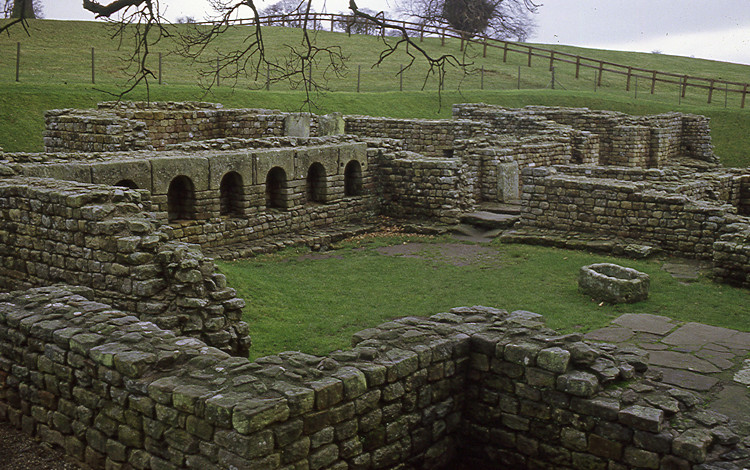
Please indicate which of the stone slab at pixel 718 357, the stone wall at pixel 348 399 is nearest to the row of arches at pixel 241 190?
the stone wall at pixel 348 399

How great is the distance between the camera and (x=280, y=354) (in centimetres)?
631

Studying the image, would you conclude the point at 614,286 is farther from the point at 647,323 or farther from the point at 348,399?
the point at 348,399

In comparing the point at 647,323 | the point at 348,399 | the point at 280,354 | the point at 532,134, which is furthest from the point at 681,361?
the point at 532,134

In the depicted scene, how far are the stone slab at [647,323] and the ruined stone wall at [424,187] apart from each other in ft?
23.5

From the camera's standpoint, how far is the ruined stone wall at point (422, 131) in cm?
2398

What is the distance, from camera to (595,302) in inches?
470

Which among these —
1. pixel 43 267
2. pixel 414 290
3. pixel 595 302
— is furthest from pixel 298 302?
pixel 595 302

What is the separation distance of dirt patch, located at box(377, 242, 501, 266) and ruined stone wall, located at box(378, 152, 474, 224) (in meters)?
1.78

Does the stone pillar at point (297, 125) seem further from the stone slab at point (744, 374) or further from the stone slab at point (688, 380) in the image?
the stone slab at point (744, 374)

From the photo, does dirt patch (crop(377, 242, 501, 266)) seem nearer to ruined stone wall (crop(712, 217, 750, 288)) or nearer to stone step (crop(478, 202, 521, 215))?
stone step (crop(478, 202, 521, 215))

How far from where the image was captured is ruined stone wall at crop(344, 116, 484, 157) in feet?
78.7

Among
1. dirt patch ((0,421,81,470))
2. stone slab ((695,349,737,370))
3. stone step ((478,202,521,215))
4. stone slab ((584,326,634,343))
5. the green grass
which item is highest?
stone step ((478,202,521,215))

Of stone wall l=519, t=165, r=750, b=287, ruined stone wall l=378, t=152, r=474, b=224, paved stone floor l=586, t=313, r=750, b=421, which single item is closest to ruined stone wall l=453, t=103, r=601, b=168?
ruined stone wall l=378, t=152, r=474, b=224

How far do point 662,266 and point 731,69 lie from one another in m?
47.5
